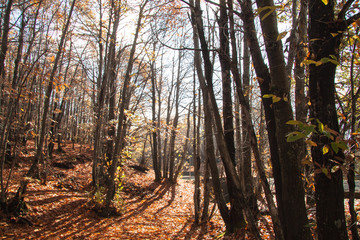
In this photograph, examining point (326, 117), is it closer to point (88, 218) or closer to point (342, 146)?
point (342, 146)

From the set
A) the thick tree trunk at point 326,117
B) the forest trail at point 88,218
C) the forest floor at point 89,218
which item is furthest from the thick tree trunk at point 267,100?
the forest trail at point 88,218

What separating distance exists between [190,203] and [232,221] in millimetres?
6380

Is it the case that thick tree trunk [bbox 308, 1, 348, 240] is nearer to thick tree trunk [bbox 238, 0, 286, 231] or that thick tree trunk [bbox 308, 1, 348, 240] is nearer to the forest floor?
thick tree trunk [bbox 238, 0, 286, 231]

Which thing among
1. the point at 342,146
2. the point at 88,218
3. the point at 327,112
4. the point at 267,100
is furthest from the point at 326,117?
the point at 88,218

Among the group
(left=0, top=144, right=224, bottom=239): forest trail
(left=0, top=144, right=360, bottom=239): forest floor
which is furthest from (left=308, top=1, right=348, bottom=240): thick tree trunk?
(left=0, top=144, right=224, bottom=239): forest trail

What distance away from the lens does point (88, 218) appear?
684 centimetres

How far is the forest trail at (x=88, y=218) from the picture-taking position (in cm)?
554

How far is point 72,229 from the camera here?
5.85 meters

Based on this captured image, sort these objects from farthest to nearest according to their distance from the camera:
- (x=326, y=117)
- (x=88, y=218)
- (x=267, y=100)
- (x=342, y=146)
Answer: (x=88, y=218) → (x=267, y=100) → (x=326, y=117) → (x=342, y=146)

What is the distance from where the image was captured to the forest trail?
5.54 metres

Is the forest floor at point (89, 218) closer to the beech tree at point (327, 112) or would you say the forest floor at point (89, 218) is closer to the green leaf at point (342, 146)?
the beech tree at point (327, 112)

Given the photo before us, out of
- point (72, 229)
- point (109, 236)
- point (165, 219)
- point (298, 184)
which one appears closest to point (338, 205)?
point (298, 184)

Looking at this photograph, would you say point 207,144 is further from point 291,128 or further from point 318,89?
point 318,89

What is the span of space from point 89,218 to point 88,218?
0.10 ft
